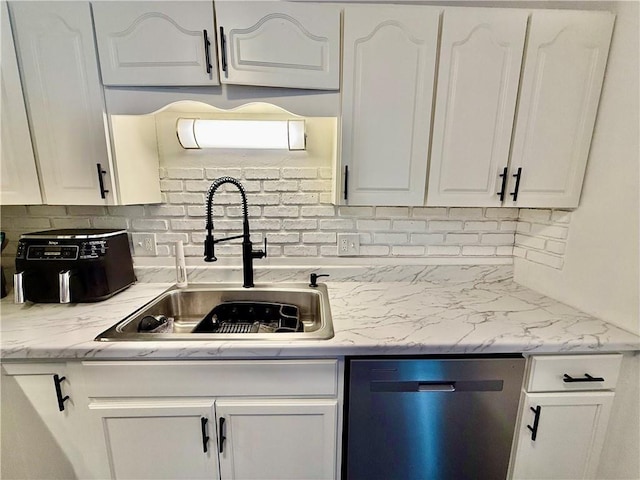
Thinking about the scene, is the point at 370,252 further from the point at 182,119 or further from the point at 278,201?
the point at 182,119

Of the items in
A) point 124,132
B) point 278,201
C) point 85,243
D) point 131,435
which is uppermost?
point 124,132

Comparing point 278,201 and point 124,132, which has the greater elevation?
point 124,132

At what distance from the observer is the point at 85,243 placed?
3.88ft

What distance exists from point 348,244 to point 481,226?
75cm

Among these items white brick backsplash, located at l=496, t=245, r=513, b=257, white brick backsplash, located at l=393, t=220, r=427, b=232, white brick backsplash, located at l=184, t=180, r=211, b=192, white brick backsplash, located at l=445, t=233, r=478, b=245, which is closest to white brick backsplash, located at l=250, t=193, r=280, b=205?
white brick backsplash, located at l=184, t=180, r=211, b=192

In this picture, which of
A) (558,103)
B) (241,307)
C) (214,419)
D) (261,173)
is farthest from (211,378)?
(558,103)

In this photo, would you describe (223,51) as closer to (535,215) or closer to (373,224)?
(373,224)

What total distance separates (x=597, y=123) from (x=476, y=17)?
67 centimetres

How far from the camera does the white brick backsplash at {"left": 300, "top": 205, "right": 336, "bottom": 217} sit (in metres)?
1.50

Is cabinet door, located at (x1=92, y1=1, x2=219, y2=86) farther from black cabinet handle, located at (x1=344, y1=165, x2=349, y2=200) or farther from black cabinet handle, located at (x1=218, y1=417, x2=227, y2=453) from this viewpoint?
black cabinet handle, located at (x1=218, y1=417, x2=227, y2=453)

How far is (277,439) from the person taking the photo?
3.36ft

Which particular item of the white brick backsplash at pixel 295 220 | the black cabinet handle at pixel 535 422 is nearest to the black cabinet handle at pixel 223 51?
the white brick backsplash at pixel 295 220

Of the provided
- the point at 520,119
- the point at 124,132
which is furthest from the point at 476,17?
the point at 124,132

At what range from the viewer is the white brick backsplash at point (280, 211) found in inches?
58.7
